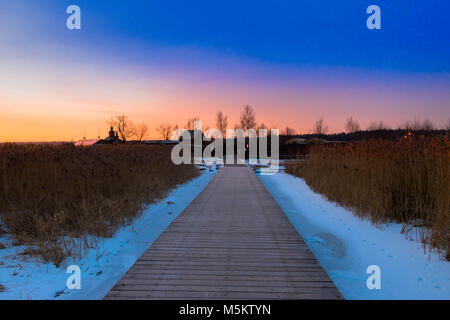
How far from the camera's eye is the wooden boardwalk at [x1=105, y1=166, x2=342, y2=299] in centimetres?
260

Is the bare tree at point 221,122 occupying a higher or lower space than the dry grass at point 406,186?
higher

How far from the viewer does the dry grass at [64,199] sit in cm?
408

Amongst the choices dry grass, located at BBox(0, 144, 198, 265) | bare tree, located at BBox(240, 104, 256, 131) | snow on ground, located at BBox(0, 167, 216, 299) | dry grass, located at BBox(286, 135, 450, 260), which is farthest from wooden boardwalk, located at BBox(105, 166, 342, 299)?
bare tree, located at BBox(240, 104, 256, 131)

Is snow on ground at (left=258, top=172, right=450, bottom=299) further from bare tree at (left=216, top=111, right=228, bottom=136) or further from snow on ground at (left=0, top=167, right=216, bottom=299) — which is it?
bare tree at (left=216, top=111, right=228, bottom=136)

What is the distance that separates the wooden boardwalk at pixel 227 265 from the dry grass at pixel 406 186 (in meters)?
2.20

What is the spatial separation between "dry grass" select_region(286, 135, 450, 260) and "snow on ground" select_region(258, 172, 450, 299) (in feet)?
0.96

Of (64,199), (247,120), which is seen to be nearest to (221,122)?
(247,120)

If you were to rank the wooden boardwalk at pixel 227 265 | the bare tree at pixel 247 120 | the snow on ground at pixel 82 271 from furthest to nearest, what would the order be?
the bare tree at pixel 247 120 < the snow on ground at pixel 82 271 < the wooden boardwalk at pixel 227 265

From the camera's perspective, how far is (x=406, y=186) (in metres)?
4.82

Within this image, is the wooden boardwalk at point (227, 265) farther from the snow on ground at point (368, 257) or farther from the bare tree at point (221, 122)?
the bare tree at point (221, 122)

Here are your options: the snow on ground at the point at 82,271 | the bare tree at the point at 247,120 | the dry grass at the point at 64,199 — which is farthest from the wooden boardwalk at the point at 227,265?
the bare tree at the point at 247,120

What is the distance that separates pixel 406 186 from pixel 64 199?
7.30 meters

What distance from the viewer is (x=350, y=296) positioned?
9.67 feet

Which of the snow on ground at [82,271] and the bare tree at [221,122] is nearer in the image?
the snow on ground at [82,271]
